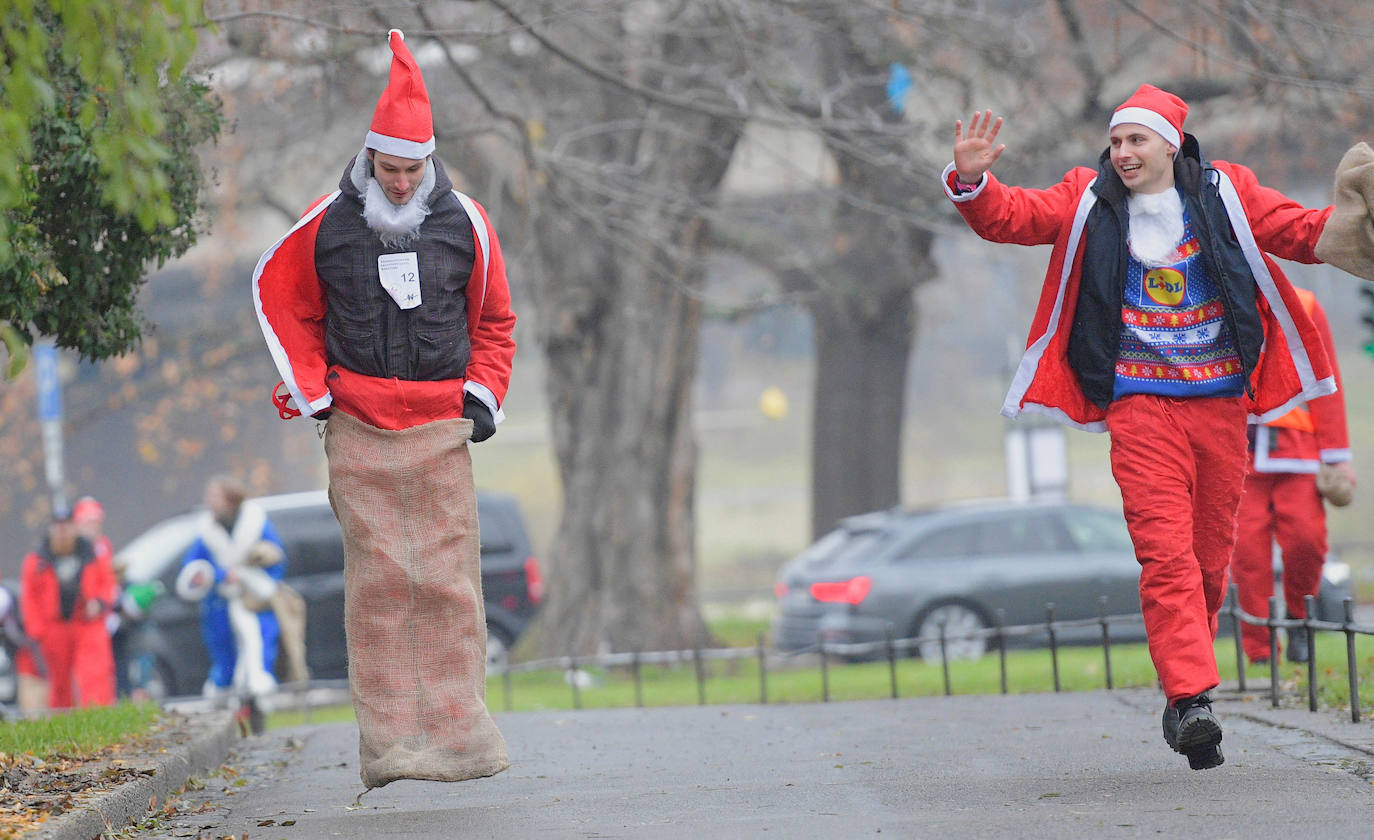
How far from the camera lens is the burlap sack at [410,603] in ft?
18.9

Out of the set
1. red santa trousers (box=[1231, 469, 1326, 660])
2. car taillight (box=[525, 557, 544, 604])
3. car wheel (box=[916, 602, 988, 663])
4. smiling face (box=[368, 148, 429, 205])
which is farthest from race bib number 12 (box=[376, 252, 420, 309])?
car taillight (box=[525, 557, 544, 604])

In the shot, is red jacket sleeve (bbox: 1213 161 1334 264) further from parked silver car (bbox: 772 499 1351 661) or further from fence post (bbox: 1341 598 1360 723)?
parked silver car (bbox: 772 499 1351 661)

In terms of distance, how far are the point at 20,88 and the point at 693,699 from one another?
9814mm

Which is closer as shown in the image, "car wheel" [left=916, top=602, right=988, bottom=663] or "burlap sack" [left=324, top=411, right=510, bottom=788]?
"burlap sack" [left=324, top=411, right=510, bottom=788]

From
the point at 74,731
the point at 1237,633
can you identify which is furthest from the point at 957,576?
the point at 74,731

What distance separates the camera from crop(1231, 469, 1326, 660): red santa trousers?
9.00 meters

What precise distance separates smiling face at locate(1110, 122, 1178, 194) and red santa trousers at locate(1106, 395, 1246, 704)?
27.8 inches

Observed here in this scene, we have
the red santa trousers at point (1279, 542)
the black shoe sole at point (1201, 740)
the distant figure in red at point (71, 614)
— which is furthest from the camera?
the distant figure in red at point (71, 614)

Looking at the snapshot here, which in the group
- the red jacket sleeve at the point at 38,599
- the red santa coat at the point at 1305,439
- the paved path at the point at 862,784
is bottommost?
the paved path at the point at 862,784

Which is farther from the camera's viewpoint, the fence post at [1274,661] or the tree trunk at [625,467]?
the tree trunk at [625,467]

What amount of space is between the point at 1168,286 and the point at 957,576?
9784 millimetres

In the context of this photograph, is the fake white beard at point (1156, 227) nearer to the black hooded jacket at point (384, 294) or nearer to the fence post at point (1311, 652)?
the fence post at point (1311, 652)

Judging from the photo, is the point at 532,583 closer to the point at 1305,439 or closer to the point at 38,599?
the point at 38,599

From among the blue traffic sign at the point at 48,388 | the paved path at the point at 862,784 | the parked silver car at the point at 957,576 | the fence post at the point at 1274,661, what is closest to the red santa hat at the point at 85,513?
the blue traffic sign at the point at 48,388
